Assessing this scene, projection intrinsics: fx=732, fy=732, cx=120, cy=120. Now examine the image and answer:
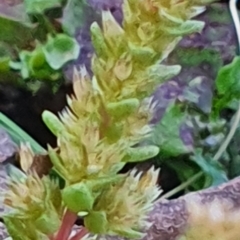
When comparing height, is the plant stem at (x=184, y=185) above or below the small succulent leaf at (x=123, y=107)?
below

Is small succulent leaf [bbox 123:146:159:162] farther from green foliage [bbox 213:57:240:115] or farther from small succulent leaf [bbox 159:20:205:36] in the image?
green foliage [bbox 213:57:240:115]

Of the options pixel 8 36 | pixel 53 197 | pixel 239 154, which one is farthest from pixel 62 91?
pixel 53 197

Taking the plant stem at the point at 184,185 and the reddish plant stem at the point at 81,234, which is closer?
the reddish plant stem at the point at 81,234

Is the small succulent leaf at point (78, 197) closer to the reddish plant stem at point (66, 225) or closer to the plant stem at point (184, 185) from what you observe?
the reddish plant stem at point (66, 225)

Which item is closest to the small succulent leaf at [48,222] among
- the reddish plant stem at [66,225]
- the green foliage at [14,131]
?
the reddish plant stem at [66,225]

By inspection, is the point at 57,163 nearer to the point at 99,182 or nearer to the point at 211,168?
the point at 99,182

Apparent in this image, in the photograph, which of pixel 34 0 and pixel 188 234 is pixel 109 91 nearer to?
pixel 188 234

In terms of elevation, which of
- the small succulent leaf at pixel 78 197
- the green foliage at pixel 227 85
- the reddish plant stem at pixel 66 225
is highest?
the small succulent leaf at pixel 78 197
